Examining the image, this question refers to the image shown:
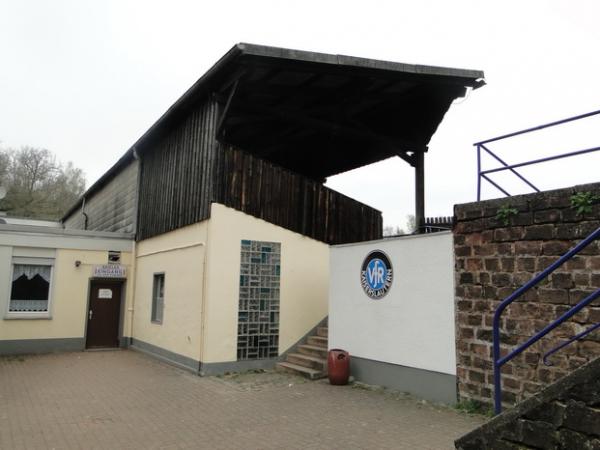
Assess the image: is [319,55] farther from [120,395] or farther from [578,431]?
[578,431]

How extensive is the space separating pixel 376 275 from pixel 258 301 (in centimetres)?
299

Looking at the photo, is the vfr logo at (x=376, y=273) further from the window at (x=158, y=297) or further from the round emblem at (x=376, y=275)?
the window at (x=158, y=297)

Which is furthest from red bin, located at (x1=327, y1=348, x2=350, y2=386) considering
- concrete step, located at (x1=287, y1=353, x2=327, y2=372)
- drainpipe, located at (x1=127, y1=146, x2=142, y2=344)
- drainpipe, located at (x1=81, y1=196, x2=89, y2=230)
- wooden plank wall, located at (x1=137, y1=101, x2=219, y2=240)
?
A: drainpipe, located at (x1=81, y1=196, x2=89, y2=230)

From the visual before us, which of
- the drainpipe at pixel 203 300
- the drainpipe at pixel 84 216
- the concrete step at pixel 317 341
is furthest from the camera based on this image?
the drainpipe at pixel 84 216

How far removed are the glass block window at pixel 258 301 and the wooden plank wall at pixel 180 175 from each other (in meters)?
1.39

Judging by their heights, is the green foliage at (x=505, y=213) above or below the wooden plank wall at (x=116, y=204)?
below

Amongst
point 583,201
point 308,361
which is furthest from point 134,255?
point 583,201

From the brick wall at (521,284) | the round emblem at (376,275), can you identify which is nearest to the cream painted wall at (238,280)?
the round emblem at (376,275)

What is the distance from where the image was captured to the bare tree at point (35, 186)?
3205 cm

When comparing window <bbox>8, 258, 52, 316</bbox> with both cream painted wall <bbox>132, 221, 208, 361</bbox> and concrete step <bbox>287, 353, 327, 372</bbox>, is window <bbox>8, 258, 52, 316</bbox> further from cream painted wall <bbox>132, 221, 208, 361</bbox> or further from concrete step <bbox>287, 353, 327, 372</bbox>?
concrete step <bbox>287, 353, 327, 372</bbox>

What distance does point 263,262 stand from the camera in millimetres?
10102

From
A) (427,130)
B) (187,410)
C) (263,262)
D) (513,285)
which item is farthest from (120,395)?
(427,130)

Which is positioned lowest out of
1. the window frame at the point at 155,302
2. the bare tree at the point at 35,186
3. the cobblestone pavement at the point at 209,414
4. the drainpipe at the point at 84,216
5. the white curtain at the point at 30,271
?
the cobblestone pavement at the point at 209,414

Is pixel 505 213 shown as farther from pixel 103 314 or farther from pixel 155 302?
pixel 103 314
